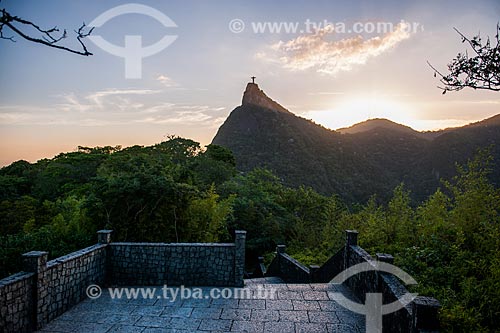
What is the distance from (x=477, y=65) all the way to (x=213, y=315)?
4.86m

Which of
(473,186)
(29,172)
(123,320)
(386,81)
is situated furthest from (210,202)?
(29,172)

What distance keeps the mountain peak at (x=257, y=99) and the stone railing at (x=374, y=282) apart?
42.5 m

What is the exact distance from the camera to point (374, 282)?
4680mm

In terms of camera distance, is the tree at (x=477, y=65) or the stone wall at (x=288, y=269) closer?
the tree at (x=477, y=65)

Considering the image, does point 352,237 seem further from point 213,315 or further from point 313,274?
point 213,315

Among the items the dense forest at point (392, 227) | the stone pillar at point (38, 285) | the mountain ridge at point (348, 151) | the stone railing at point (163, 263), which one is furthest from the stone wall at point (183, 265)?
the mountain ridge at point (348, 151)

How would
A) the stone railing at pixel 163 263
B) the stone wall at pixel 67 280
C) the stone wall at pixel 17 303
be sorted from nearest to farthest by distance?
the stone wall at pixel 17 303 < the stone wall at pixel 67 280 < the stone railing at pixel 163 263

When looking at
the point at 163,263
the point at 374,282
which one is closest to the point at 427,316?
the point at 374,282

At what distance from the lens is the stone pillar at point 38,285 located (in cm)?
452

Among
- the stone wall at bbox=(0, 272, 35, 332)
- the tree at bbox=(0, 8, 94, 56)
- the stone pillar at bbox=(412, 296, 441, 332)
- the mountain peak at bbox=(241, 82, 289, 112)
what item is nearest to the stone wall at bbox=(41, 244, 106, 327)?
the stone wall at bbox=(0, 272, 35, 332)

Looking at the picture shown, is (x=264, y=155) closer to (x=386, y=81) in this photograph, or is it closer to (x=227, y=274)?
(x=386, y=81)

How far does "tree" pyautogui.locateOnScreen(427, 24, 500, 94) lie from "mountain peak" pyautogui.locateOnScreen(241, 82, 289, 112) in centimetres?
4643

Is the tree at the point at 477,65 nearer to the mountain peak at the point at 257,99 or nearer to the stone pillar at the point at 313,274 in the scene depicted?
the stone pillar at the point at 313,274

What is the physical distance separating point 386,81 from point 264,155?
2604 cm
